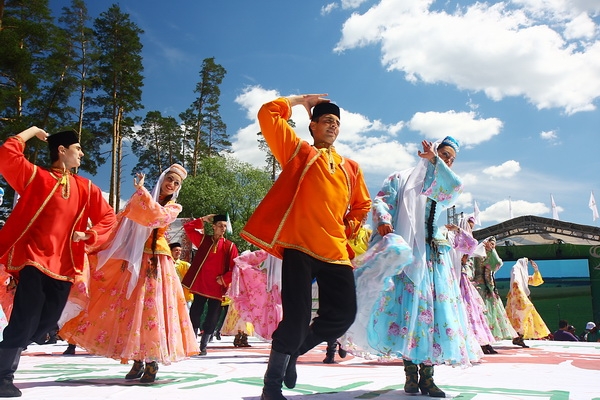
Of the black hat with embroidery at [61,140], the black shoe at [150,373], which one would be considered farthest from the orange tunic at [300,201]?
the black hat with embroidery at [61,140]

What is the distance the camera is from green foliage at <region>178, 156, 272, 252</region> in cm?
3406

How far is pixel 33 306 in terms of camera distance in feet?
11.5

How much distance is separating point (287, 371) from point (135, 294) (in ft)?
5.35

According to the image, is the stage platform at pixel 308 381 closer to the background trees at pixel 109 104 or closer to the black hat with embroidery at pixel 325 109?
the black hat with embroidery at pixel 325 109

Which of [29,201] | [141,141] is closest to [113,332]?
[29,201]

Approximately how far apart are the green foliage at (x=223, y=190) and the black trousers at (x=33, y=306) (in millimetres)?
29020

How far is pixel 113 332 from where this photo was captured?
4.20 m

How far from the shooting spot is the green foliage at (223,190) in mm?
34062

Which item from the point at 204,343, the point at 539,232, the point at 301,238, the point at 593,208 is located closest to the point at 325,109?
the point at 301,238

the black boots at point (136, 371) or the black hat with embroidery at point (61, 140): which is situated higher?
the black hat with embroidery at point (61, 140)

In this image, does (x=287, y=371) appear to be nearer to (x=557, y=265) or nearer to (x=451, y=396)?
(x=451, y=396)

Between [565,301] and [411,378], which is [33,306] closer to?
[411,378]

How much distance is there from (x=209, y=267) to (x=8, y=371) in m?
4.64

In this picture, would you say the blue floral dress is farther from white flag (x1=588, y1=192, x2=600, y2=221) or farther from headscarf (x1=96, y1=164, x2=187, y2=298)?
white flag (x1=588, y1=192, x2=600, y2=221)
